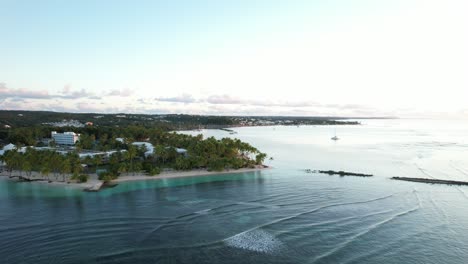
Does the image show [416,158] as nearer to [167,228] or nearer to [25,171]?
[167,228]

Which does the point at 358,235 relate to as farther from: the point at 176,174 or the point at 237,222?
the point at 176,174

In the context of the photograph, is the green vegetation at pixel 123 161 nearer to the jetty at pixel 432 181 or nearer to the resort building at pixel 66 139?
the resort building at pixel 66 139

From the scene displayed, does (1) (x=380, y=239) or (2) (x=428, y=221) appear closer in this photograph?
(1) (x=380, y=239)

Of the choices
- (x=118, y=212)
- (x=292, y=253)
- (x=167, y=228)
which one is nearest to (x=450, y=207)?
(x=292, y=253)

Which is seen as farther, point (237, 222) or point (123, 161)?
point (123, 161)

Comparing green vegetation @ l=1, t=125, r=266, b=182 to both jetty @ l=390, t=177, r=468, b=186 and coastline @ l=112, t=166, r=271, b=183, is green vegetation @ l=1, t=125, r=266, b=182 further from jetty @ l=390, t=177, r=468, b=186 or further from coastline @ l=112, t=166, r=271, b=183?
jetty @ l=390, t=177, r=468, b=186

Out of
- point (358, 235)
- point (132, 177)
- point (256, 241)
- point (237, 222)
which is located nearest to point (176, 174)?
point (132, 177)

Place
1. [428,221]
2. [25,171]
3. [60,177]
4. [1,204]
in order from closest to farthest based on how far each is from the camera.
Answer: [428,221], [1,204], [60,177], [25,171]

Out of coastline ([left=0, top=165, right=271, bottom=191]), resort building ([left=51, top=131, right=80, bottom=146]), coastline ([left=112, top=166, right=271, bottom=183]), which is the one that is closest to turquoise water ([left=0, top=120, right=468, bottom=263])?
coastline ([left=0, top=165, right=271, bottom=191])

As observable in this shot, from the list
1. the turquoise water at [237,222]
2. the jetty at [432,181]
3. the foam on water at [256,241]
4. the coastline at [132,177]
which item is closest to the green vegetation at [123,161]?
the coastline at [132,177]
